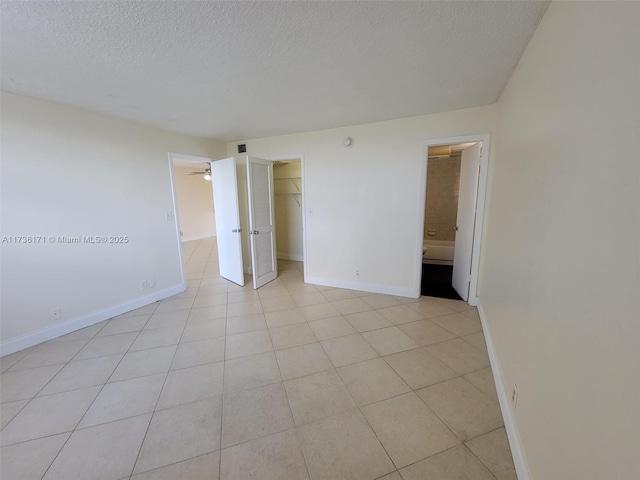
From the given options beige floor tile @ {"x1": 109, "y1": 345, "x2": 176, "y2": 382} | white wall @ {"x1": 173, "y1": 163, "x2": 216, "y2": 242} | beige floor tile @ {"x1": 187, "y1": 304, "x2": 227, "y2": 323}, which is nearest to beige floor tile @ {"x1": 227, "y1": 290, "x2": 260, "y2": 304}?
beige floor tile @ {"x1": 187, "y1": 304, "x2": 227, "y2": 323}

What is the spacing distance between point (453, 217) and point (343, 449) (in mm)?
5576

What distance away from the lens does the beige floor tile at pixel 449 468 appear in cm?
125

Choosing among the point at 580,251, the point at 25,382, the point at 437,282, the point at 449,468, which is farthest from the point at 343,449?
the point at 437,282

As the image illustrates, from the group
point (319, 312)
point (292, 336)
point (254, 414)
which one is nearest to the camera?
point (254, 414)

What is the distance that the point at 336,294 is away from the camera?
11.9 ft

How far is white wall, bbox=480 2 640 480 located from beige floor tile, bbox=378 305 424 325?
4.15 feet

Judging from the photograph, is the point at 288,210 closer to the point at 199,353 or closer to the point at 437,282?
the point at 437,282

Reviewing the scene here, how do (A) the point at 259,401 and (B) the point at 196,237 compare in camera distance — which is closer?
(A) the point at 259,401

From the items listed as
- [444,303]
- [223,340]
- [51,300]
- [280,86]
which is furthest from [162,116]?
[444,303]

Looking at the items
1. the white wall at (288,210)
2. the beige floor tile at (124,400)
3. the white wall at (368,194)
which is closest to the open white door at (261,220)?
the white wall at (368,194)

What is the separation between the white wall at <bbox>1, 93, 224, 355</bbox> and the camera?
2.29 meters

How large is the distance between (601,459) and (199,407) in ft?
6.51

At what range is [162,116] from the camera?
9.53 ft

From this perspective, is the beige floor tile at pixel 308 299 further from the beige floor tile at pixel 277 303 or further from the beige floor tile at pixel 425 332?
the beige floor tile at pixel 425 332
